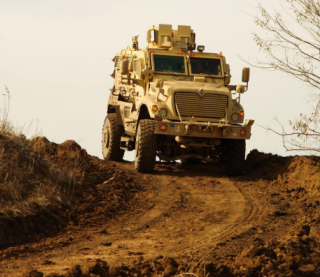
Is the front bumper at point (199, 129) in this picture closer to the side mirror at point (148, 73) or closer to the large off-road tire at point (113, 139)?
the side mirror at point (148, 73)

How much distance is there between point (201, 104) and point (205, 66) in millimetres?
1655

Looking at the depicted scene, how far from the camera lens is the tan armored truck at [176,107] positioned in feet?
43.2

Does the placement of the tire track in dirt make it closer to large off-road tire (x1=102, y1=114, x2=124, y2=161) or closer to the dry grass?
the dry grass

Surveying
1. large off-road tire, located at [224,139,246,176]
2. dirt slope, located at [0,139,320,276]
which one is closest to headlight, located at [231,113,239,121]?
large off-road tire, located at [224,139,246,176]

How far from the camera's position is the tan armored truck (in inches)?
519

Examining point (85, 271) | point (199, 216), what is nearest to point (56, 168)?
point (199, 216)

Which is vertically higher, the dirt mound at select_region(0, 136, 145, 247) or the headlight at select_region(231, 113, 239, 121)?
the headlight at select_region(231, 113, 239, 121)

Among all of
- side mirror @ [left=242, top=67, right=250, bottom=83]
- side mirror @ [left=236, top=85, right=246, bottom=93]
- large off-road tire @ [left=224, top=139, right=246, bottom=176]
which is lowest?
large off-road tire @ [left=224, top=139, right=246, bottom=176]

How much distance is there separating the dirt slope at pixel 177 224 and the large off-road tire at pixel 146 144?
0.86 ft

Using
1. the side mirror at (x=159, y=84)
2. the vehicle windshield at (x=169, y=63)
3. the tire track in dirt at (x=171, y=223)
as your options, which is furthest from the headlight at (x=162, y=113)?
the vehicle windshield at (x=169, y=63)

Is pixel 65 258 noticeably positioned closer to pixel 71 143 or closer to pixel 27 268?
pixel 27 268

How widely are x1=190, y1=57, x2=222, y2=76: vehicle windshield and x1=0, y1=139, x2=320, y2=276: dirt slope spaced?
7.16 ft

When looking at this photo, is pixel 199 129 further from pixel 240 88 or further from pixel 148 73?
pixel 148 73

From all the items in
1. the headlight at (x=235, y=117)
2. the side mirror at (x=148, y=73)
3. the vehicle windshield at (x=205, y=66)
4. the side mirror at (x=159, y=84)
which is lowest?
the headlight at (x=235, y=117)
